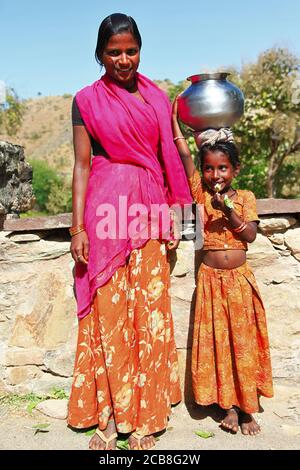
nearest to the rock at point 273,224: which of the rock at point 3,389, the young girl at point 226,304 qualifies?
the young girl at point 226,304

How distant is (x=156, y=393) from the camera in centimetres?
232

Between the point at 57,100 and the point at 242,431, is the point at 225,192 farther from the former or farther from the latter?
the point at 57,100

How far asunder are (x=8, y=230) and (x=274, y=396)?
1815mm

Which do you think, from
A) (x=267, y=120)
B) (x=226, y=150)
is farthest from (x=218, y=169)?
(x=267, y=120)

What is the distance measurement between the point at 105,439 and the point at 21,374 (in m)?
0.70

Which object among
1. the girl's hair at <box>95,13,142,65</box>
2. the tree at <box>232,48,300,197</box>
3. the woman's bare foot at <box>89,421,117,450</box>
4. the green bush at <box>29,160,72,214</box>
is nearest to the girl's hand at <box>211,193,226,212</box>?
the girl's hair at <box>95,13,142,65</box>

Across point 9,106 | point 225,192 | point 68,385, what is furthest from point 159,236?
point 9,106

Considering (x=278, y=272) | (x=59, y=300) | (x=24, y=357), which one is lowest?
(x=24, y=357)

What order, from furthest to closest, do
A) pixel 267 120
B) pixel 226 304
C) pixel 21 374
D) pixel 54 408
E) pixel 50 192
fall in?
pixel 50 192 < pixel 267 120 < pixel 21 374 < pixel 54 408 < pixel 226 304

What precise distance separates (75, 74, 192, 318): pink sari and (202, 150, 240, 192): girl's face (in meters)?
0.14

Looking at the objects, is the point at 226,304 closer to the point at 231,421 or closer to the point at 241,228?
the point at 241,228

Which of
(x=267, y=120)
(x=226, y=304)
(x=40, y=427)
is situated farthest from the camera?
(x=267, y=120)

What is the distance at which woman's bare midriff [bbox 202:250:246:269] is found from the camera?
236 centimetres

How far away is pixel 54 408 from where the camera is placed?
8.48 ft
